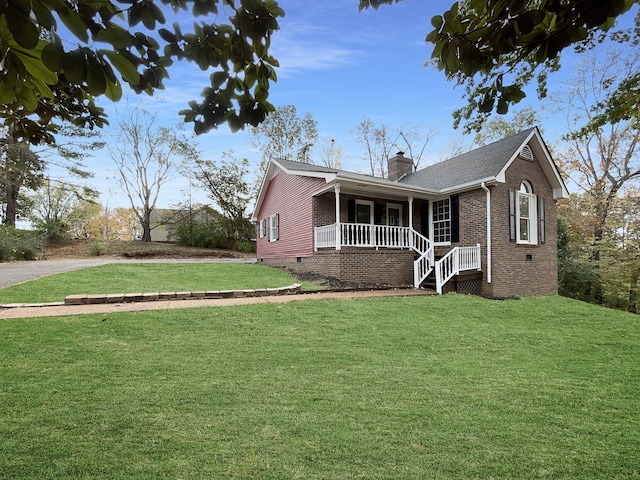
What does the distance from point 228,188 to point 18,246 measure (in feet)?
44.2

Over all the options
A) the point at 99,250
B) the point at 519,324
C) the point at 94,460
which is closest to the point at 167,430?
the point at 94,460

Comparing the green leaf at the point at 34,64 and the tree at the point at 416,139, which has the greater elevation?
the tree at the point at 416,139

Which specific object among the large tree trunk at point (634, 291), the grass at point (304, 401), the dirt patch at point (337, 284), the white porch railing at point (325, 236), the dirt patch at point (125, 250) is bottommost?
the large tree trunk at point (634, 291)

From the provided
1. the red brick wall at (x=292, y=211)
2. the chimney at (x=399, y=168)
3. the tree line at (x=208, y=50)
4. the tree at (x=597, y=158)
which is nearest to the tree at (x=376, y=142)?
the chimney at (x=399, y=168)

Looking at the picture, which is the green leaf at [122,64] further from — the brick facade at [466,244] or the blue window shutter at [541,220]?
the blue window shutter at [541,220]

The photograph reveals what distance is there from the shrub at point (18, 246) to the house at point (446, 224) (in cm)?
1324


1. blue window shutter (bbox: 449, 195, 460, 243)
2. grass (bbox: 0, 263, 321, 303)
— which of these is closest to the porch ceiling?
blue window shutter (bbox: 449, 195, 460, 243)

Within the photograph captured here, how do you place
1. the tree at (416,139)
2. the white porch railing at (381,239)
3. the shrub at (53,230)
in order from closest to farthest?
the white porch railing at (381,239)
the shrub at (53,230)
the tree at (416,139)

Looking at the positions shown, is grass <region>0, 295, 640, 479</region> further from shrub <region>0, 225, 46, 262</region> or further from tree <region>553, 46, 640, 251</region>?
tree <region>553, 46, 640, 251</region>

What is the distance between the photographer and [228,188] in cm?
2656

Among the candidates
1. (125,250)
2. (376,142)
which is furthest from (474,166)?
(125,250)

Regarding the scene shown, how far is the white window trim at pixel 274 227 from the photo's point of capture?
15.9 meters

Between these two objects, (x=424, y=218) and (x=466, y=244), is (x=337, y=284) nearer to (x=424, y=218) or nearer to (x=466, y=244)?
(x=466, y=244)

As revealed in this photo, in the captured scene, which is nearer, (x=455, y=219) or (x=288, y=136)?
(x=455, y=219)
